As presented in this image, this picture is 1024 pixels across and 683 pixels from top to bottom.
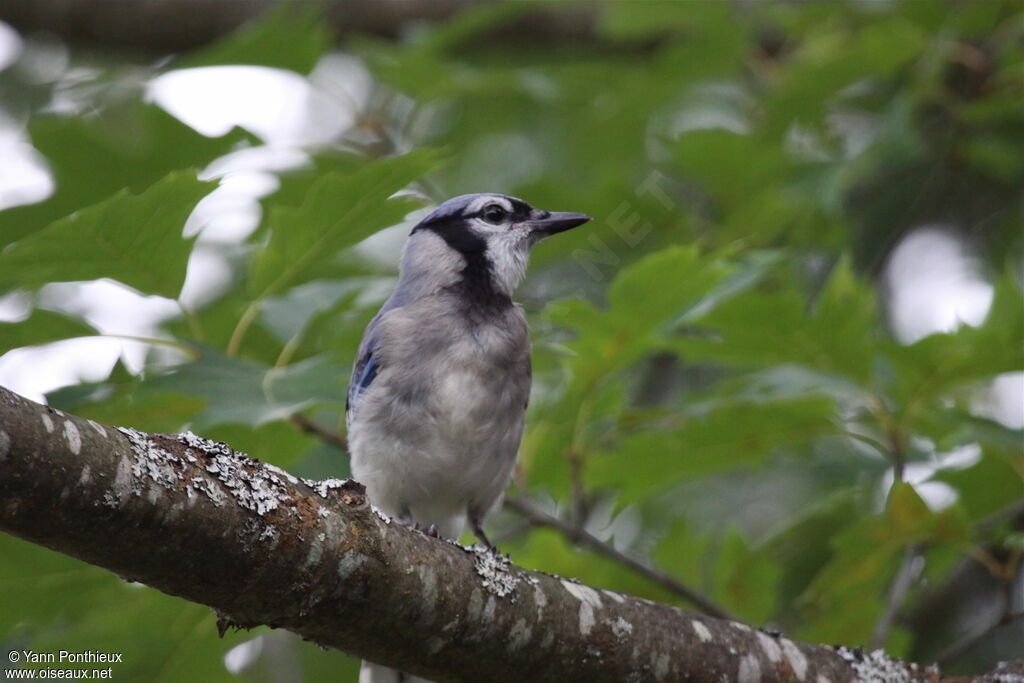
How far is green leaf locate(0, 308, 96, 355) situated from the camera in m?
2.96

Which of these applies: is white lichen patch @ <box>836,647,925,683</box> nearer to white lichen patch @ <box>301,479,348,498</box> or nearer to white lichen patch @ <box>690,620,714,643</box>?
white lichen patch @ <box>690,620,714,643</box>

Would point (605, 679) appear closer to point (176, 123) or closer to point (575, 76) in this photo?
point (176, 123)

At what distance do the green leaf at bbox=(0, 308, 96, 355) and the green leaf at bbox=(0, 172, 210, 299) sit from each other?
21 centimetres

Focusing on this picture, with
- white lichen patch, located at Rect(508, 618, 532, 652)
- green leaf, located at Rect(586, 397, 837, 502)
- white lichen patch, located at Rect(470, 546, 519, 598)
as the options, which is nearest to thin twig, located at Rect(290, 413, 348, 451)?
green leaf, located at Rect(586, 397, 837, 502)

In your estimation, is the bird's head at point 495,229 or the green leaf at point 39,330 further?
the bird's head at point 495,229

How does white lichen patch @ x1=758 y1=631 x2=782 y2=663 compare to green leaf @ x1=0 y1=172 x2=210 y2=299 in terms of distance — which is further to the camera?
white lichen patch @ x1=758 y1=631 x2=782 y2=663

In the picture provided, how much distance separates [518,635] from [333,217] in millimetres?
1230

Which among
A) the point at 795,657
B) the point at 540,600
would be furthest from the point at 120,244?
the point at 795,657

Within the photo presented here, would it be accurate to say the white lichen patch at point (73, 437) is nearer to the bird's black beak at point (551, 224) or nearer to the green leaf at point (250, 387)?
the green leaf at point (250, 387)

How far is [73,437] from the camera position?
1931 mm

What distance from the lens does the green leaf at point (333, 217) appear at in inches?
116

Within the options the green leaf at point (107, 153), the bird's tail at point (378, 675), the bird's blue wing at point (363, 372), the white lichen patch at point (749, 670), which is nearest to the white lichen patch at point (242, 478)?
the white lichen patch at point (749, 670)

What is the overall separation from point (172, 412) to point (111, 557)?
1219mm

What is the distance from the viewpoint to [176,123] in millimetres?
4008
